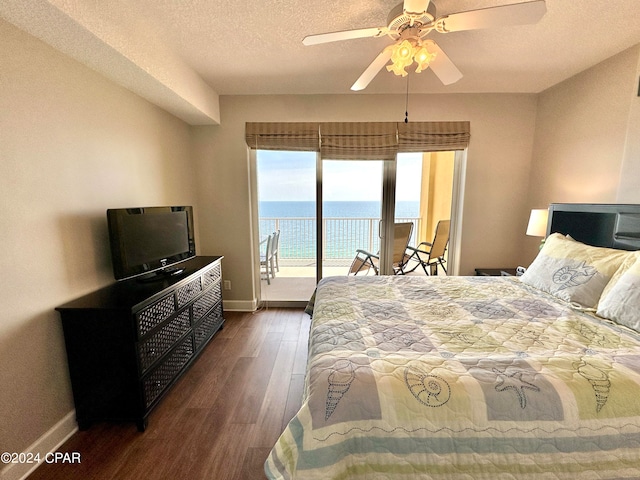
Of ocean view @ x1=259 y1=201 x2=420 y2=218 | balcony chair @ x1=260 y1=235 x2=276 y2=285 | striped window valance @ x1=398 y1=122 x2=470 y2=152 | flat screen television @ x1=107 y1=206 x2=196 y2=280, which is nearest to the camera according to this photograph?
flat screen television @ x1=107 y1=206 x2=196 y2=280

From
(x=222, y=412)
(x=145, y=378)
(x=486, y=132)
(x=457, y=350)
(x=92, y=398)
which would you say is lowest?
(x=222, y=412)

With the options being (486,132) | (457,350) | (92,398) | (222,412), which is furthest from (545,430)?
(486,132)

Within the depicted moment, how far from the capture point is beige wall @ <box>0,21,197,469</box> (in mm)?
1263

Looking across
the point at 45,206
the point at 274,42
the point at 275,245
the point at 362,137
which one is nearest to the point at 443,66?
the point at 274,42

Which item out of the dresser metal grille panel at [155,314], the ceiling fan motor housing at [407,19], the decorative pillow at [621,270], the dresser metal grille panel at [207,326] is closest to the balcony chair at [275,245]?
the dresser metal grille panel at [207,326]

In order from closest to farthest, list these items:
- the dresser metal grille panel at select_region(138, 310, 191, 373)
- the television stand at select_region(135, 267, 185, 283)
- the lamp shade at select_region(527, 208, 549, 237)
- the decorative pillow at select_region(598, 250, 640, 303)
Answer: the decorative pillow at select_region(598, 250, 640, 303) → the dresser metal grille panel at select_region(138, 310, 191, 373) → the television stand at select_region(135, 267, 185, 283) → the lamp shade at select_region(527, 208, 549, 237)

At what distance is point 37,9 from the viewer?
1167 mm

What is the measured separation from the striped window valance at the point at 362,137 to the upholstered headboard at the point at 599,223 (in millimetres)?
1174

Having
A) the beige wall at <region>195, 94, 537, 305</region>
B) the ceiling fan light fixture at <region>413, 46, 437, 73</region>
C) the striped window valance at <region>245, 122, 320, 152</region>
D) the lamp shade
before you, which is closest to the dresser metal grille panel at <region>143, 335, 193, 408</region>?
the beige wall at <region>195, 94, 537, 305</region>

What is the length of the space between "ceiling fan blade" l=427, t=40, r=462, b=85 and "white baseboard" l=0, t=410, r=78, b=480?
2954mm

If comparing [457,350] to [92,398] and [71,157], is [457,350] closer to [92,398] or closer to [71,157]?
[92,398]

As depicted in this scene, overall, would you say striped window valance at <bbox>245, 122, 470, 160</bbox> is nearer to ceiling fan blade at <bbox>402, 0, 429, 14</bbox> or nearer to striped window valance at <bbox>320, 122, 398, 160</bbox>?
striped window valance at <bbox>320, 122, 398, 160</bbox>

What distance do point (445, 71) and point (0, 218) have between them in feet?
8.36

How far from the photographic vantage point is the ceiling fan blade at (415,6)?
1201mm
